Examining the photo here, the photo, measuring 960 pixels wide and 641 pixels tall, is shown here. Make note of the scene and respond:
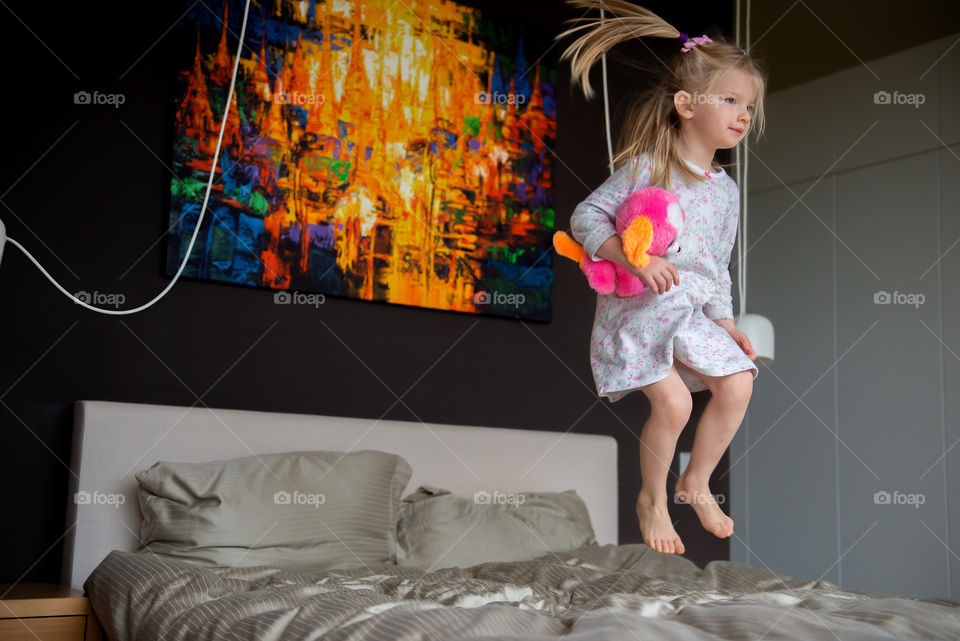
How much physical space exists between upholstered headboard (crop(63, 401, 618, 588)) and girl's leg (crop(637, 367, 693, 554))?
181cm

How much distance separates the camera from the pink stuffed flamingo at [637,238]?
140cm

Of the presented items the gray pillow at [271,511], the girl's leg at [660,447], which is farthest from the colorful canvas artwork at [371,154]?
the girl's leg at [660,447]

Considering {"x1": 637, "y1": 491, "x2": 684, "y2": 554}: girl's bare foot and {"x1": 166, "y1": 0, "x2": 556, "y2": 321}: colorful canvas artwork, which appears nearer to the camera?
{"x1": 637, "y1": 491, "x2": 684, "y2": 554}: girl's bare foot

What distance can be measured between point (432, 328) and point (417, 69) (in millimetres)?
989

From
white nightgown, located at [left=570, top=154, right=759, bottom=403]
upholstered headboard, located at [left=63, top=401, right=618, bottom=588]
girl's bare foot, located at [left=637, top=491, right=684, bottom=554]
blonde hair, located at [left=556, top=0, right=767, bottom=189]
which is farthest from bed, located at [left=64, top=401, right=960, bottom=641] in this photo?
blonde hair, located at [left=556, top=0, right=767, bottom=189]

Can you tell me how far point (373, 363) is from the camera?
3514mm

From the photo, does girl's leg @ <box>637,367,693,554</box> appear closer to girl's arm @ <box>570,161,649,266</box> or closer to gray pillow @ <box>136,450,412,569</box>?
girl's arm @ <box>570,161,649,266</box>

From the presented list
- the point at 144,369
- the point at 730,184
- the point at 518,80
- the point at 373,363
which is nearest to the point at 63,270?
the point at 144,369

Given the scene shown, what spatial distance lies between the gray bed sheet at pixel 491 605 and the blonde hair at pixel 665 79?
74 centimetres

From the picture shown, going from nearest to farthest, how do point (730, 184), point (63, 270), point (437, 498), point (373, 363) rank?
point (730, 184)
point (63, 270)
point (437, 498)
point (373, 363)

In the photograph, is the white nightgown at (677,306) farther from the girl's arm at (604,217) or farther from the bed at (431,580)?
the bed at (431,580)

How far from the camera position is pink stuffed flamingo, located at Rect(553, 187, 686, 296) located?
1.40m

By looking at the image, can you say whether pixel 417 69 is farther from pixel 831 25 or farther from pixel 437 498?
pixel 831 25

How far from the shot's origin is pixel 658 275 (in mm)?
1408
